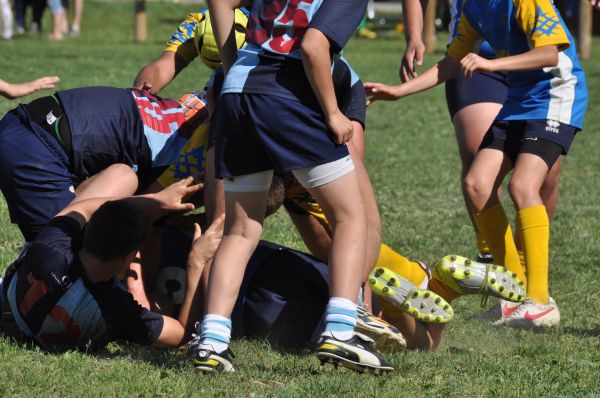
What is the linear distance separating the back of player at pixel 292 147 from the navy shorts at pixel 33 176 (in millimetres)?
1132

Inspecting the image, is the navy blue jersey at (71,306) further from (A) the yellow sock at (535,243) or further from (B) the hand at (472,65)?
(A) the yellow sock at (535,243)

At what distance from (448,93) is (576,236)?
149 centimetres

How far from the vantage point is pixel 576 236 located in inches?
270

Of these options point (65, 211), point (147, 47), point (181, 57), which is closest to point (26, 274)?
point (65, 211)

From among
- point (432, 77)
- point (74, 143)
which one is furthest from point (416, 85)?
point (74, 143)

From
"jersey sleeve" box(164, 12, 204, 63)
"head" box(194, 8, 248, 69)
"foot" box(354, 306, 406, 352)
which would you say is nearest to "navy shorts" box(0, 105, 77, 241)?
"head" box(194, 8, 248, 69)

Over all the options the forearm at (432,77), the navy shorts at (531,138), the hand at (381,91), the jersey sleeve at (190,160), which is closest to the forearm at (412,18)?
the forearm at (432,77)

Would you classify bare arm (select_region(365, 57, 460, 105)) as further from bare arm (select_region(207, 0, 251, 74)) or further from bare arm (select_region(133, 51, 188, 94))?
bare arm (select_region(133, 51, 188, 94))

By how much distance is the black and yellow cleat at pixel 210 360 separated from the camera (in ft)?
12.2

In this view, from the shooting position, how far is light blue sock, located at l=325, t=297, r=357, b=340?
3727 millimetres

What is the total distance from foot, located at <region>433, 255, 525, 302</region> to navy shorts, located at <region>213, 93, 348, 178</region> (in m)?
0.85

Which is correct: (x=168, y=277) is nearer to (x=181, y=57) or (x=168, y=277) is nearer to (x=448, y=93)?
(x=181, y=57)

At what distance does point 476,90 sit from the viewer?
593 cm

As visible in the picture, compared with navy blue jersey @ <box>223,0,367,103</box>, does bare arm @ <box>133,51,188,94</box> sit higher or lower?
lower
